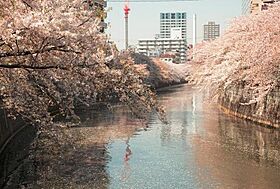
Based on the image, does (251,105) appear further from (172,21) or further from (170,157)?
(172,21)

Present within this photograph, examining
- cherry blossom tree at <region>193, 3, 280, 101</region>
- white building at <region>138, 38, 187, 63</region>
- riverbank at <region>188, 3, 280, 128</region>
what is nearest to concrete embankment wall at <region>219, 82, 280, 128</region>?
riverbank at <region>188, 3, 280, 128</region>

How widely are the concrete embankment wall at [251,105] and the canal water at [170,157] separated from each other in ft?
1.85

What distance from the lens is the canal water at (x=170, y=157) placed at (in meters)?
11.1

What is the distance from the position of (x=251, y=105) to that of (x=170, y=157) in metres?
9.03

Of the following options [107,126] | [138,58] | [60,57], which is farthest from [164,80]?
[60,57]

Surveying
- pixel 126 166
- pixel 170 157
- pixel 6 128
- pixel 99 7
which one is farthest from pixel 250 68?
pixel 99 7

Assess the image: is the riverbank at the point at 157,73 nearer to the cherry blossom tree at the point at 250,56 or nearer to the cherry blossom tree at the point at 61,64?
the cherry blossom tree at the point at 250,56

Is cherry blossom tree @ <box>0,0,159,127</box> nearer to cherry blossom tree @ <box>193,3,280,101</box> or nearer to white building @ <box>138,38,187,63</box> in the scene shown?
cherry blossom tree @ <box>193,3,280,101</box>

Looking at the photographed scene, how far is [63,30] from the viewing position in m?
6.66

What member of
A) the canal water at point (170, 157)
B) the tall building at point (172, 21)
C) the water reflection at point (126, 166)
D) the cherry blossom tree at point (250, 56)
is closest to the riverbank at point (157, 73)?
the cherry blossom tree at point (250, 56)

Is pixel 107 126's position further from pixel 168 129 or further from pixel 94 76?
pixel 94 76

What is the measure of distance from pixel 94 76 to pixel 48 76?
71cm

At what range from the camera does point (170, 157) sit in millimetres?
13914

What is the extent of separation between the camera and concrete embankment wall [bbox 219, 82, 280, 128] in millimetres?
18984
